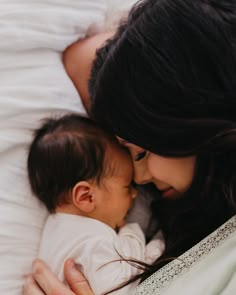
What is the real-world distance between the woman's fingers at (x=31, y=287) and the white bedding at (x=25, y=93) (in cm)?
2

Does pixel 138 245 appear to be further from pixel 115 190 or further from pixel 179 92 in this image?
pixel 179 92

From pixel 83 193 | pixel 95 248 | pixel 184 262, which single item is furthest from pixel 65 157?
pixel 184 262

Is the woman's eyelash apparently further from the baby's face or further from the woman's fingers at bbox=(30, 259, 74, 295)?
the woman's fingers at bbox=(30, 259, 74, 295)

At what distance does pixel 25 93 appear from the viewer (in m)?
1.12

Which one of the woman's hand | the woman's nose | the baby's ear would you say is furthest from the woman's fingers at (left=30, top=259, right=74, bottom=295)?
the woman's nose

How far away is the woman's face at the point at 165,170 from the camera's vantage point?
93cm

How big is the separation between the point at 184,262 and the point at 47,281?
26cm

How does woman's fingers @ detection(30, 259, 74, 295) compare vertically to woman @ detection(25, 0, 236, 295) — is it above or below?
below

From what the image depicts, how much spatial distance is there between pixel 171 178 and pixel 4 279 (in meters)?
0.37

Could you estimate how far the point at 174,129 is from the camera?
836mm

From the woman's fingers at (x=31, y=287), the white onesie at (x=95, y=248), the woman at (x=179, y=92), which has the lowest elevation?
the woman's fingers at (x=31, y=287)

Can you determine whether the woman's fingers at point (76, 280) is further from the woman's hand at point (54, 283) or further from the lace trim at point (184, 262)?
the lace trim at point (184, 262)

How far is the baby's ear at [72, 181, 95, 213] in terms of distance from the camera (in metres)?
1.06

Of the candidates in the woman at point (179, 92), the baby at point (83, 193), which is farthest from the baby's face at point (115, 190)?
the woman at point (179, 92)
